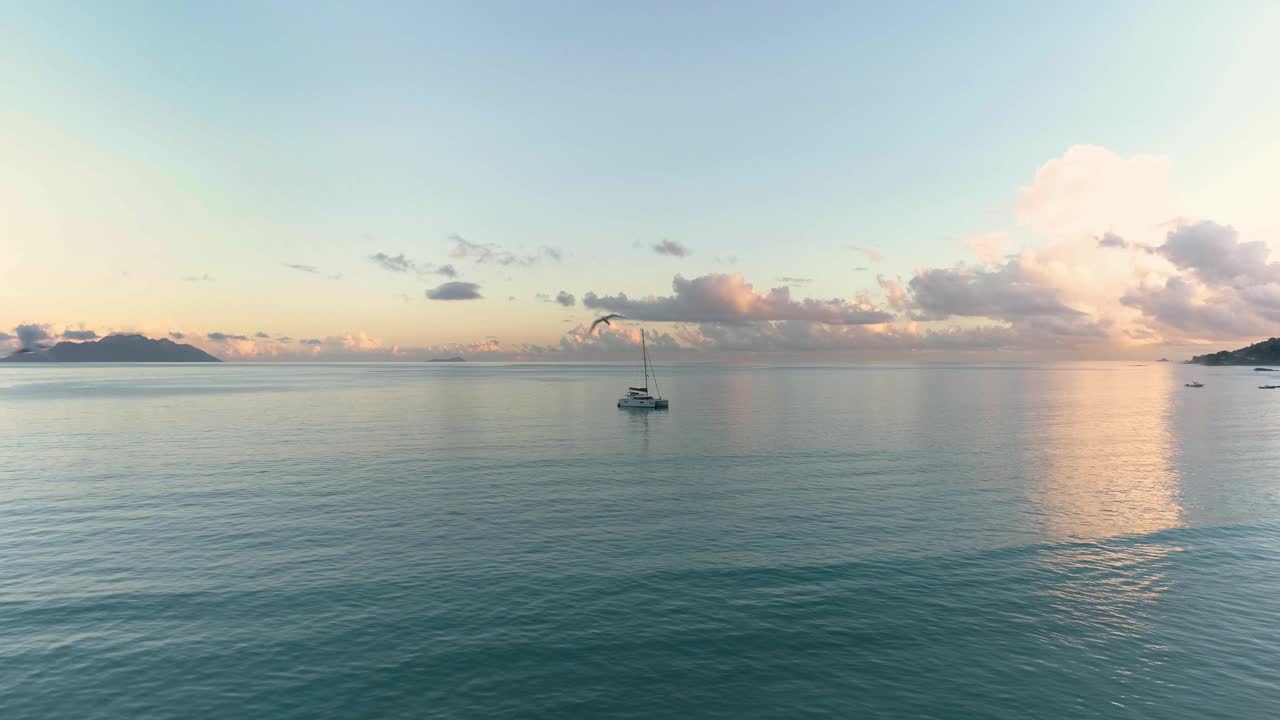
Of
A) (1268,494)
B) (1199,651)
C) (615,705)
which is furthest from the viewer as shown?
(1268,494)

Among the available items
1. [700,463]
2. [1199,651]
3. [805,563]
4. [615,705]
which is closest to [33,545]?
[615,705]

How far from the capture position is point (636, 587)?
3706cm

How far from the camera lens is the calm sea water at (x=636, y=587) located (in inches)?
1032

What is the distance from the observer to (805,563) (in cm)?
4094

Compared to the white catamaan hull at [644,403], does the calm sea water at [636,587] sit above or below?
below

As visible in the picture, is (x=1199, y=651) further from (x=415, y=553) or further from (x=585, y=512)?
(x=415, y=553)

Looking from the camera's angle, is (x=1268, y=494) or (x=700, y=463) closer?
(x=1268, y=494)

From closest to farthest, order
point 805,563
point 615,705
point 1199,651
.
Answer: point 615,705 → point 1199,651 → point 805,563

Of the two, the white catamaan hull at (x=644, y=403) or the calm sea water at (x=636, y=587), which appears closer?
the calm sea water at (x=636, y=587)

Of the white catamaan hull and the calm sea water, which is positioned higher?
the white catamaan hull

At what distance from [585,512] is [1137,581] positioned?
38455mm

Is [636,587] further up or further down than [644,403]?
further down

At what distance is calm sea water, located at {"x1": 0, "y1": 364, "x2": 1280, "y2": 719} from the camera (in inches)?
1032

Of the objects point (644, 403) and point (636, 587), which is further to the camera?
point (644, 403)
